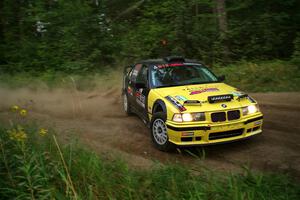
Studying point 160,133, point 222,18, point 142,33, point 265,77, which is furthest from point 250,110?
point 142,33

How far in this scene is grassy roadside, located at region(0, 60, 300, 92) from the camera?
1115 centimetres

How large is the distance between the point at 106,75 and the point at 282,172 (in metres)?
11.3

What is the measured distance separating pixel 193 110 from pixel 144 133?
2003 millimetres

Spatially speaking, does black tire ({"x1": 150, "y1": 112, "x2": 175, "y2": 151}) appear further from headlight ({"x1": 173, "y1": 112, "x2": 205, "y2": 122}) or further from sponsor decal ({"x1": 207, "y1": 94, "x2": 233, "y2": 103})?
sponsor decal ({"x1": 207, "y1": 94, "x2": 233, "y2": 103})

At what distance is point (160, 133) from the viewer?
640cm

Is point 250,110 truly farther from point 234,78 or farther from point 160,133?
point 234,78

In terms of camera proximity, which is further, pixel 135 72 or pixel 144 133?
pixel 135 72

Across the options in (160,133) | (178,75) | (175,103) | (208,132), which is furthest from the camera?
(178,75)

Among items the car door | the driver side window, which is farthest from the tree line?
the car door

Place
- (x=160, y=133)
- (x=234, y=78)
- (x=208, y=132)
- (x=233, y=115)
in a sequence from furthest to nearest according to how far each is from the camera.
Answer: (x=234, y=78)
(x=160, y=133)
(x=233, y=115)
(x=208, y=132)

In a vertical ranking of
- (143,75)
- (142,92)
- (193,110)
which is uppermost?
(143,75)

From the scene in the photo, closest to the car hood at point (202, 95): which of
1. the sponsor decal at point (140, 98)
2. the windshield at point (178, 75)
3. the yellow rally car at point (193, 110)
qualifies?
the yellow rally car at point (193, 110)

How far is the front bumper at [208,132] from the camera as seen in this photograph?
19.0 ft

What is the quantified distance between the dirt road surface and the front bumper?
11.5 inches
